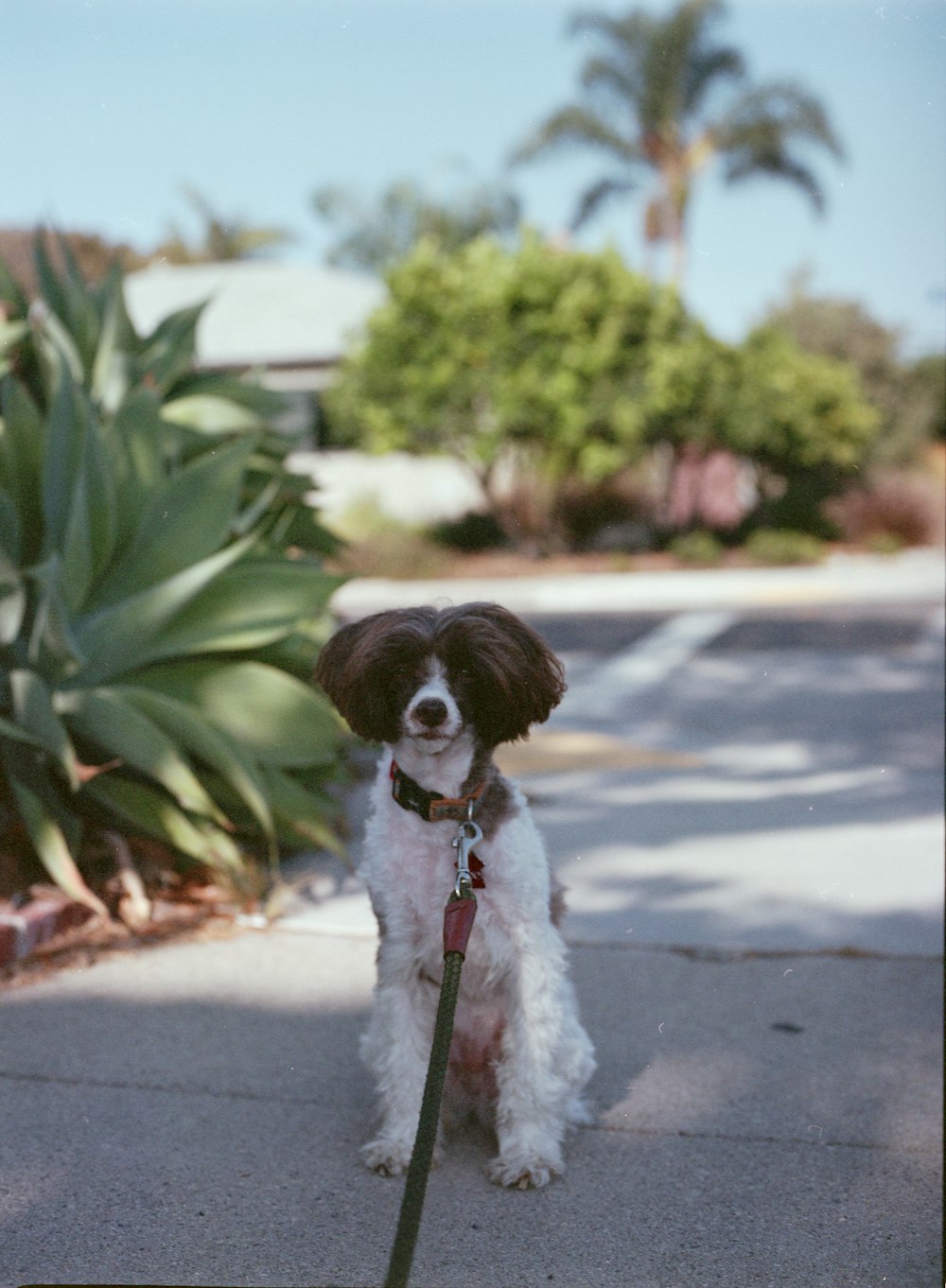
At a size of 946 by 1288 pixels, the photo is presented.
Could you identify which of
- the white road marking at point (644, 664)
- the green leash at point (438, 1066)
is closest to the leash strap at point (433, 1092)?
the green leash at point (438, 1066)

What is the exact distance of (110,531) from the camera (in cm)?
516

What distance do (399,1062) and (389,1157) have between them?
0.70 feet

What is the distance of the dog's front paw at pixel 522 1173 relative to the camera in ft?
10.5

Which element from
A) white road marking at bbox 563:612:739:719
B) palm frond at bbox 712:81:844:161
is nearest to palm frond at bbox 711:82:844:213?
palm frond at bbox 712:81:844:161

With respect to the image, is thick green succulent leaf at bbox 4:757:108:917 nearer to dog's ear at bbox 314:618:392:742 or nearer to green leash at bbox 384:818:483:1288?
dog's ear at bbox 314:618:392:742

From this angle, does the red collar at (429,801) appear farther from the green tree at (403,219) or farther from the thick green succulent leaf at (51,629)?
the green tree at (403,219)

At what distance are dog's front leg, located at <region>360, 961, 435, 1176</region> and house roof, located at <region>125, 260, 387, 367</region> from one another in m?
28.2

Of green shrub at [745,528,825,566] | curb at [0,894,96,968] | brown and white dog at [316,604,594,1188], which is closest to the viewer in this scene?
brown and white dog at [316,604,594,1188]

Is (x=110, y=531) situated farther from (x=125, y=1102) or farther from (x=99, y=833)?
(x=125, y=1102)

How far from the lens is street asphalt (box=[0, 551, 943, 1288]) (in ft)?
9.41

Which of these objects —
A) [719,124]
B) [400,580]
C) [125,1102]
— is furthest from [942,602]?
[719,124]

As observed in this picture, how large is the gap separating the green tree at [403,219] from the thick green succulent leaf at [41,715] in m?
61.0

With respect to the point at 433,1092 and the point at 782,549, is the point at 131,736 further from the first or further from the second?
the point at 782,549

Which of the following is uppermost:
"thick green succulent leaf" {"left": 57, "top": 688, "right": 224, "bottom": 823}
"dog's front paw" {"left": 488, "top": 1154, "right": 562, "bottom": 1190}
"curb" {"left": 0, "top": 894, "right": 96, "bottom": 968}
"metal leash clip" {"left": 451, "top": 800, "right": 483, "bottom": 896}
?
"metal leash clip" {"left": 451, "top": 800, "right": 483, "bottom": 896}
